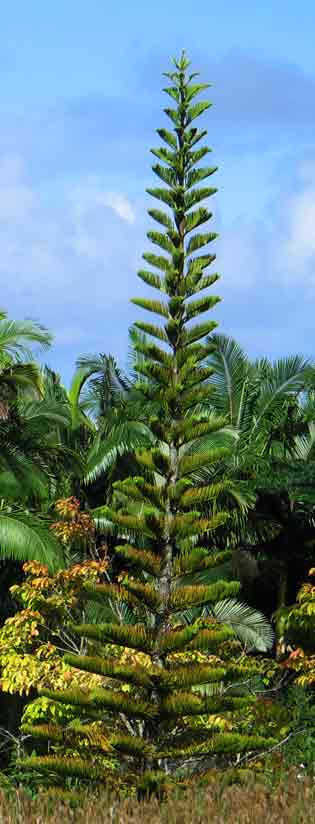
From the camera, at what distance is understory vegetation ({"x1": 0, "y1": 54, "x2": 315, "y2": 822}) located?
13.7 meters

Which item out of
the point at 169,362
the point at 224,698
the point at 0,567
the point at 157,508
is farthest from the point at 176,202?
the point at 0,567

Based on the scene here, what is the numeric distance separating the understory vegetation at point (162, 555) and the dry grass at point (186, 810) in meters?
0.51

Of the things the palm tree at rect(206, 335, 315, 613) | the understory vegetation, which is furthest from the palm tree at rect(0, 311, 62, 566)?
the palm tree at rect(206, 335, 315, 613)

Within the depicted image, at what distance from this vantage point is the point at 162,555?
13945 mm

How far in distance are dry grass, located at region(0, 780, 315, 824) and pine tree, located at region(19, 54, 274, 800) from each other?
8412 millimetres

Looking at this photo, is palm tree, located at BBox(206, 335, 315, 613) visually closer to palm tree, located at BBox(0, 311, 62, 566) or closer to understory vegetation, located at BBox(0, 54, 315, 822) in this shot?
understory vegetation, located at BBox(0, 54, 315, 822)

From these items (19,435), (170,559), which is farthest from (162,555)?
(19,435)

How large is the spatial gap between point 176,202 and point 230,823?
10.3 m

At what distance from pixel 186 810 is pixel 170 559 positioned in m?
9.09

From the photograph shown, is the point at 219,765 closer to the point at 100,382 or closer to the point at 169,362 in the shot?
the point at 169,362

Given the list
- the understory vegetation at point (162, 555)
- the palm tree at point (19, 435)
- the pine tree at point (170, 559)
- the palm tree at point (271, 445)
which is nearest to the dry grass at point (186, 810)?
the understory vegetation at point (162, 555)

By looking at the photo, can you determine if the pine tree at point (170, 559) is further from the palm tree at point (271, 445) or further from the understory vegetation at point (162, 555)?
the palm tree at point (271, 445)

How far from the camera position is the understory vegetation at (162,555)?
13.7 metres

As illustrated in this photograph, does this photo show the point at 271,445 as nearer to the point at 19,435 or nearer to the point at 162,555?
the point at 19,435
